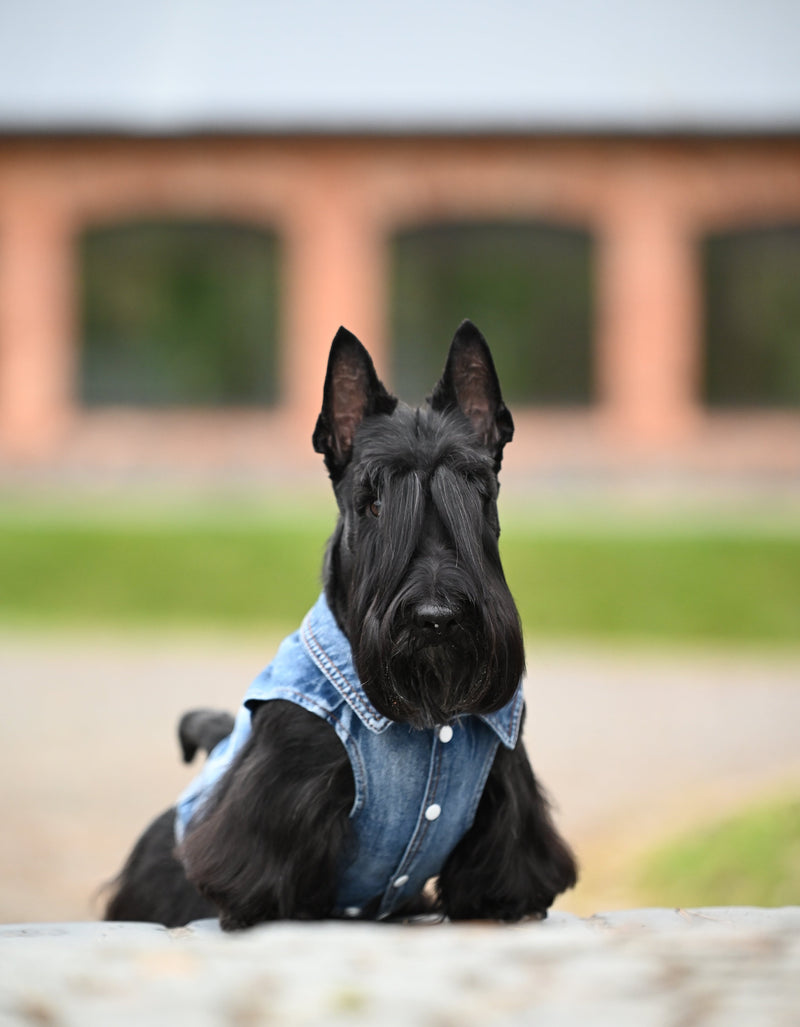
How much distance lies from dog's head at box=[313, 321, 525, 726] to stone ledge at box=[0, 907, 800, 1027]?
0.51 meters

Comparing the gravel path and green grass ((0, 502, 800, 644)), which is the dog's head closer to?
the gravel path

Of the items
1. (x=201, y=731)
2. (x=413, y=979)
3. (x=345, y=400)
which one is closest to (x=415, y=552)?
(x=345, y=400)

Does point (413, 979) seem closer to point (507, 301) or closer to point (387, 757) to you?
point (387, 757)

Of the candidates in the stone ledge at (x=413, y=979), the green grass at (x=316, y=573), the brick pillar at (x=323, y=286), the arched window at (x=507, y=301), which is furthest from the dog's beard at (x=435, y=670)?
the arched window at (x=507, y=301)

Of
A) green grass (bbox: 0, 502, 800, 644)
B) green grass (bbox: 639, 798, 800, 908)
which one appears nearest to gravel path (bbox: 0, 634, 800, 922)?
green grass (bbox: 639, 798, 800, 908)

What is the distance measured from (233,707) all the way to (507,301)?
12899 millimetres

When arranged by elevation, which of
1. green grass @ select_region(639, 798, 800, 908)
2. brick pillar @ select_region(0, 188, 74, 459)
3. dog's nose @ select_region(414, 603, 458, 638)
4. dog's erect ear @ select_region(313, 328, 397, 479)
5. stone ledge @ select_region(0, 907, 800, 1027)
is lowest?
green grass @ select_region(639, 798, 800, 908)

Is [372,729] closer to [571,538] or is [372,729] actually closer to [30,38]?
[571,538]

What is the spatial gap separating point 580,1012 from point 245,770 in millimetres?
1092

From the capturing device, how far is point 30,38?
21250 millimetres

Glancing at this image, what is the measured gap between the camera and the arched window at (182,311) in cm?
2059

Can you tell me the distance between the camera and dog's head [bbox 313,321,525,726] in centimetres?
275

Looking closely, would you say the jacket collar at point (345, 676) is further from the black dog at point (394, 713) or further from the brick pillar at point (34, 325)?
the brick pillar at point (34, 325)

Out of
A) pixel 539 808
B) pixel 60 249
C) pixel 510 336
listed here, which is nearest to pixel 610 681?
pixel 539 808
